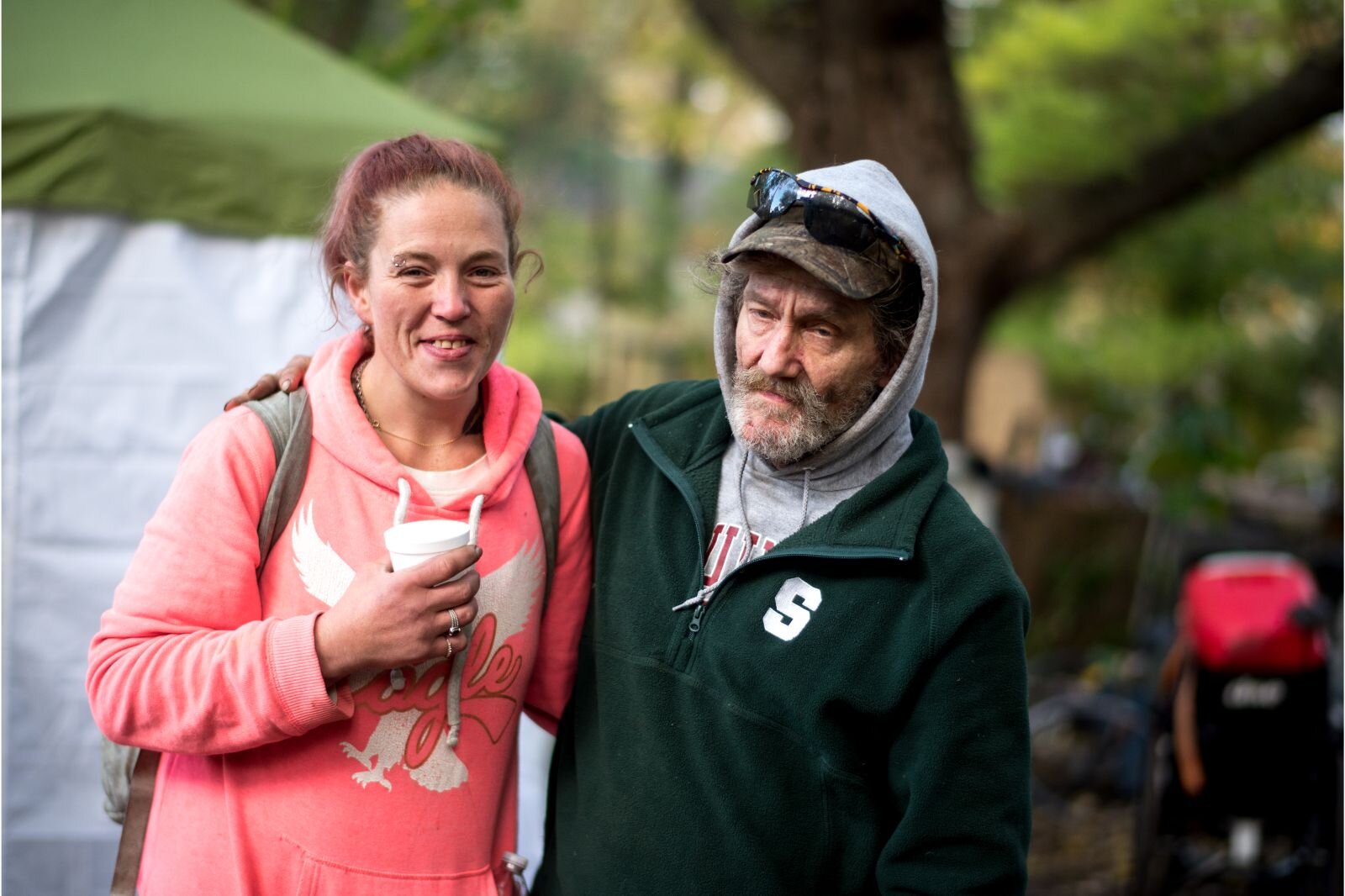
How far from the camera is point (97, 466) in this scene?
132 inches

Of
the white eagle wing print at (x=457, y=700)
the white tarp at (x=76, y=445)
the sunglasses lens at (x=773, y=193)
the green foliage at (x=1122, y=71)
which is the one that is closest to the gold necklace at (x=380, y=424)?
the white eagle wing print at (x=457, y=700)

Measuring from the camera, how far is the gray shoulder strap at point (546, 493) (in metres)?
2.08

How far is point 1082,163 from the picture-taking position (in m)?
7.33

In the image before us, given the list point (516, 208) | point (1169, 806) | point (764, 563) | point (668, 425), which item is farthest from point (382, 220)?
point (1169, 806)

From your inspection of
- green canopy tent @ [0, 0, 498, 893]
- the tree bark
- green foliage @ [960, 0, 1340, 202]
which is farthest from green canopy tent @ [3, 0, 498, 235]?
green foliage @ [960, 0, 1340, 202]

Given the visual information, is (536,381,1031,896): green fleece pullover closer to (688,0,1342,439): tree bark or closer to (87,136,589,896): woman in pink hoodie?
(87,136,589,896): woman in pink hoodie

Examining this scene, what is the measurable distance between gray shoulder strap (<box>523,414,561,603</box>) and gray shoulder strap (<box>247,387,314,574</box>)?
0.39m

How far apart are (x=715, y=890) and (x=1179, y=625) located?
14.1 feet

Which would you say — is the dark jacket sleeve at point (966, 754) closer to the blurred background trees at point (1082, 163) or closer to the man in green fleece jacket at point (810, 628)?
the man in green fleece jacket at point (810, 628)

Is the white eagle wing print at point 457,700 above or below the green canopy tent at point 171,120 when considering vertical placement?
below

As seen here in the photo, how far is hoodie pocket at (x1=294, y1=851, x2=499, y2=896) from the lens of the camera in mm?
1845

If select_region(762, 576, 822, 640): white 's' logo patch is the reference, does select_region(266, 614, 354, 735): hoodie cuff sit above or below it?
below

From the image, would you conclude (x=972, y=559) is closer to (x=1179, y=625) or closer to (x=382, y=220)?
(x=382, y=220)

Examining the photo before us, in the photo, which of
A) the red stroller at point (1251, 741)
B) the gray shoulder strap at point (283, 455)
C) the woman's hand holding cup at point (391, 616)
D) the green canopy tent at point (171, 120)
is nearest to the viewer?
the woman's hand holding cup at point (391, 616)
